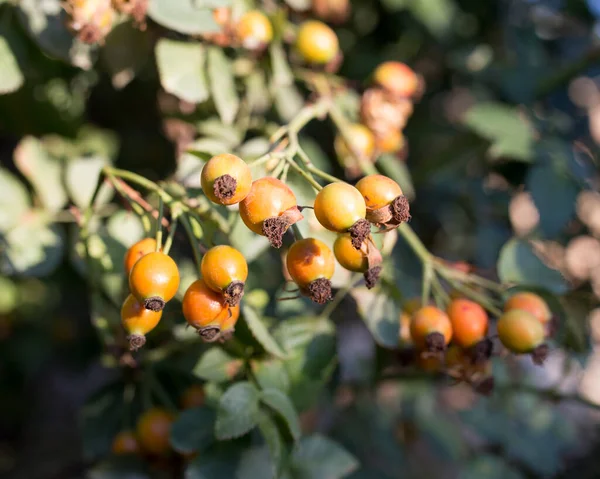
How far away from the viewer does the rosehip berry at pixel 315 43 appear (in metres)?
1.50

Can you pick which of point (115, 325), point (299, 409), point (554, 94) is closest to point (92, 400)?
point (115, 325)

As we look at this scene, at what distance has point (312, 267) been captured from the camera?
0.92 m

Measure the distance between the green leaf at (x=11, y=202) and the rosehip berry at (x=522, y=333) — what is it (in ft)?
3.75

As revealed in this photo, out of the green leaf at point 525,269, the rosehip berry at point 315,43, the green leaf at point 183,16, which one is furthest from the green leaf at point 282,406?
the rosehip berry at point 315,43

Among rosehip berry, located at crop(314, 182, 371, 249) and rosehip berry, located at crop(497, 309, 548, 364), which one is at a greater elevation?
rosehip berry, located at crop(314, 182, 371, 249)

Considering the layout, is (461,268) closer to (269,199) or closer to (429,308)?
(429,308)

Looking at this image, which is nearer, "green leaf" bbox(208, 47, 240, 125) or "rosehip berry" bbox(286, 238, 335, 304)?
"rosehip berry" bbox(286, 238, 335, 304)

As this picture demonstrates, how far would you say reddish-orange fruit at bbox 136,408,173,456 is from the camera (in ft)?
4.15

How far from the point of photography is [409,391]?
2199 mm

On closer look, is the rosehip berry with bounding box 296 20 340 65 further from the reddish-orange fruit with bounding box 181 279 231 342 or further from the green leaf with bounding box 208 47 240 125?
the reddish-orange fruit with bounding box 181 279 231 342

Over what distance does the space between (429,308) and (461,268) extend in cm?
25

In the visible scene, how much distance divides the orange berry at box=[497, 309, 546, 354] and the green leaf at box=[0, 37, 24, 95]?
1.14 m

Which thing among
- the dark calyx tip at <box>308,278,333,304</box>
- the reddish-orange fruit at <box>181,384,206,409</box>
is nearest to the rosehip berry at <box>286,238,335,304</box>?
the dark calyx tip at <box>308,278,333,304</box>

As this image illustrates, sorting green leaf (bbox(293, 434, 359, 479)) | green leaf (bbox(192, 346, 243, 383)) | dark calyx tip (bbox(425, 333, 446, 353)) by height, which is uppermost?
dark calyx tip (bbox(425, 333, 446, 353))
